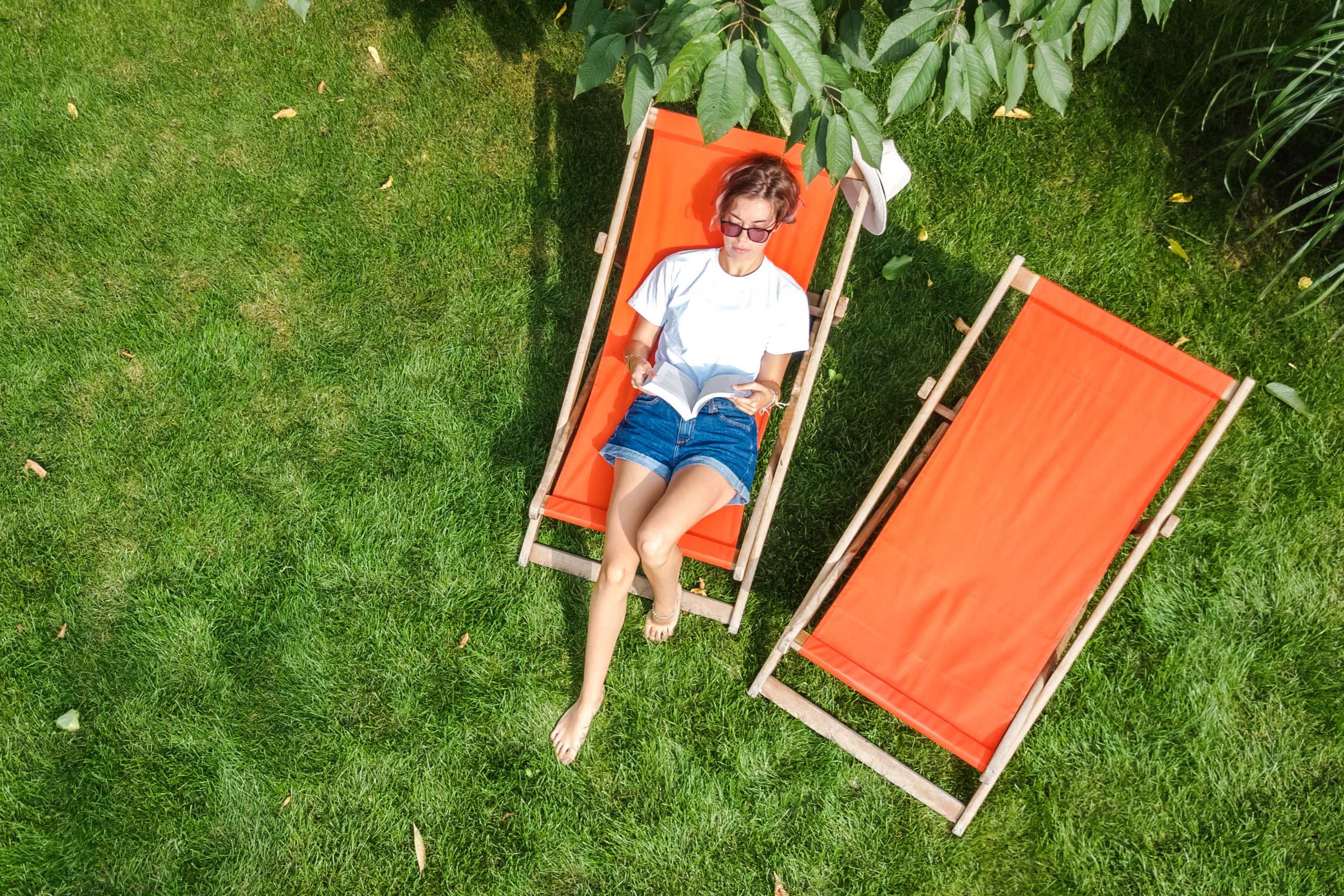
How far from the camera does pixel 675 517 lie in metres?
3.04

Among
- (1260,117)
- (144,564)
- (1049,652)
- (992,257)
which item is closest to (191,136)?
(144,564)

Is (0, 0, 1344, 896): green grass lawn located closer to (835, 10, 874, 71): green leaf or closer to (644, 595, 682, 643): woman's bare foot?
(644, 595, 682, 643): woman's bare foot

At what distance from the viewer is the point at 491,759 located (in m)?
3.52

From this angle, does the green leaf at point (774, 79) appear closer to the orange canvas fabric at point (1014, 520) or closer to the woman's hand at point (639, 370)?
the woman's hand at point (639, 370)

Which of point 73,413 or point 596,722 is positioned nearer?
point 596,722

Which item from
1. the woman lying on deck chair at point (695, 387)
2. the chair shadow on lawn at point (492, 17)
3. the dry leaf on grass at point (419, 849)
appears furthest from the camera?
the chair shadow on lawn at point (492, 17)

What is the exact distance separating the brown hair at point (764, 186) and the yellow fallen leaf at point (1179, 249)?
2029 mm

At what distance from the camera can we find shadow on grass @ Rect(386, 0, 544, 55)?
4.40 metres

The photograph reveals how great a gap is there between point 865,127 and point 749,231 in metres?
1.10

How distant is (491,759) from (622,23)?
Answer: 283 centimetres

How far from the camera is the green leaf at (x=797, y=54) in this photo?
1.78m

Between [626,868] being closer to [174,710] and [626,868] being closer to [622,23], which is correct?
[174,710]

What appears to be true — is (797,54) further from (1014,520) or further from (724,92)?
(1014,520)

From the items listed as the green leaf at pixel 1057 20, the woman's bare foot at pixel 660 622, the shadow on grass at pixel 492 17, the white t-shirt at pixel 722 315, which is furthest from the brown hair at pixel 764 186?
the shadow on grass at pixel 492 17
